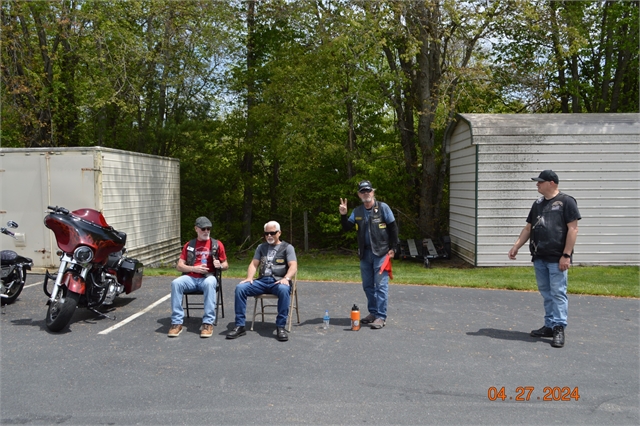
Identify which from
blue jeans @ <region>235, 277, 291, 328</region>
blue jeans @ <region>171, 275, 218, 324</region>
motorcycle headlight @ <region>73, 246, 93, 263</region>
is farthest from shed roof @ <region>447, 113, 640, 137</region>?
motorcycle headlight @ <region>73, 246, 93, 263</region>

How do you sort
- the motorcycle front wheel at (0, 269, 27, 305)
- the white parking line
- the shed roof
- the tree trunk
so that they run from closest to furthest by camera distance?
1. the white parking line
2. the motorcycle front wheel at (0, 269, 27, 305)
3. the shed roof
4. the tree trunk

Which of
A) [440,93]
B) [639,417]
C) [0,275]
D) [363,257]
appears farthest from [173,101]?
[639,417]

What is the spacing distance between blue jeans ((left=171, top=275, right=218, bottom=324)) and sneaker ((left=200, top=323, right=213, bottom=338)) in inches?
1.8

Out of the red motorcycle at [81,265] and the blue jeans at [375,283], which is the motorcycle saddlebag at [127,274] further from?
the blue jeans at [375,283]

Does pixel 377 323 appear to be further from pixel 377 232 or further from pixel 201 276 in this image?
pixel 201 276

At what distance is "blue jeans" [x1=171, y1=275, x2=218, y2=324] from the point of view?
6691 mm

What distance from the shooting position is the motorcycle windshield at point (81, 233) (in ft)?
23.2

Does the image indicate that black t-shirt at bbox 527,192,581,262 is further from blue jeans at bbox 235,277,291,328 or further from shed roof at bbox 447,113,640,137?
shed roof at bbox 447,113,640,137

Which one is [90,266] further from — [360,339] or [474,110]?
[474,110]

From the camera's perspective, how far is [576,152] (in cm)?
1289

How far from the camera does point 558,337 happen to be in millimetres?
6258

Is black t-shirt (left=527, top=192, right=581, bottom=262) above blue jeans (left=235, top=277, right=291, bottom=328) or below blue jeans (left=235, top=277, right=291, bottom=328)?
above

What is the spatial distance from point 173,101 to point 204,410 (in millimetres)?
17219

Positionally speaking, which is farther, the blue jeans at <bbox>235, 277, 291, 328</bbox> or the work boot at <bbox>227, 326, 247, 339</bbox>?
the blue jeans at <bbox>235, 277, 291, 328</bbox>
